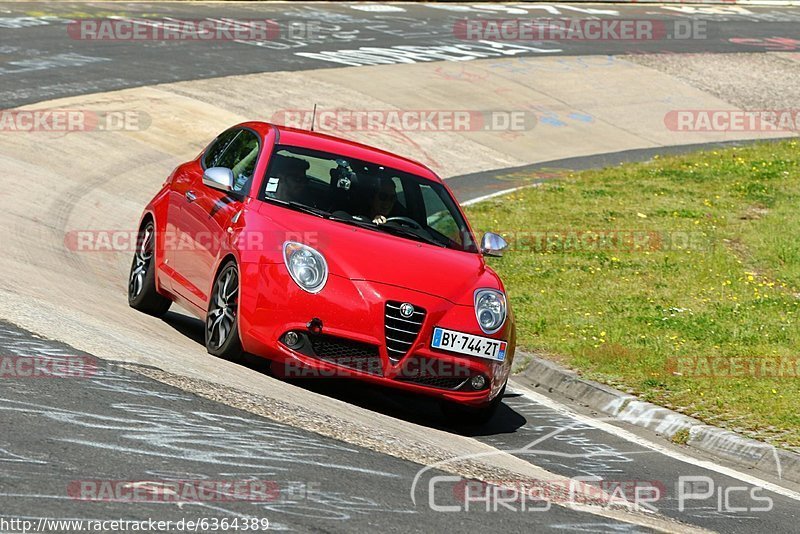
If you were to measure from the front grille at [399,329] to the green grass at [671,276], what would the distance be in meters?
2.49

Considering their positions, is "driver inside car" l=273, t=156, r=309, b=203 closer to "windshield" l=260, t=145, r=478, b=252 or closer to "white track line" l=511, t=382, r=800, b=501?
"windshield" l=260, t=145, r=478, b=252

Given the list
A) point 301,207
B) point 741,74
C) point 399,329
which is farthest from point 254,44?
point 399,329

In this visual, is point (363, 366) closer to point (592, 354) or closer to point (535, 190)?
point (592, 354)

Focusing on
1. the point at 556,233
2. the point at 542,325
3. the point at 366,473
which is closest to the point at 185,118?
the point at 556,233

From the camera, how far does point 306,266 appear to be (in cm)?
820

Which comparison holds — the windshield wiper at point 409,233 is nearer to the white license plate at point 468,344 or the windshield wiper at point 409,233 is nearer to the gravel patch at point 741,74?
the white license plate at point 468,344

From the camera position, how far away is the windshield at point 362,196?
361 inches

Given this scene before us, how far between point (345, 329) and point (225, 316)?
1.05 meters

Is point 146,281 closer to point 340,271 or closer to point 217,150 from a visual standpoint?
point 217,150

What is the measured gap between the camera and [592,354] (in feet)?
36.1

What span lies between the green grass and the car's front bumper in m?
2.28

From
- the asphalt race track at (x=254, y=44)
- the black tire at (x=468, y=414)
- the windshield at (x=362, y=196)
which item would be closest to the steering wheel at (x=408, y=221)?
the windshield at (x=362, y=196)

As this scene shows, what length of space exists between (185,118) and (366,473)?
16436mm

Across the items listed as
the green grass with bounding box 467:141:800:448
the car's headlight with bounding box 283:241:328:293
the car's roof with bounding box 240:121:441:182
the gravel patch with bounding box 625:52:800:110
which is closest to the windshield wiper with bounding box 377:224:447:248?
the car's roof with bounding box 240:121:441:182
